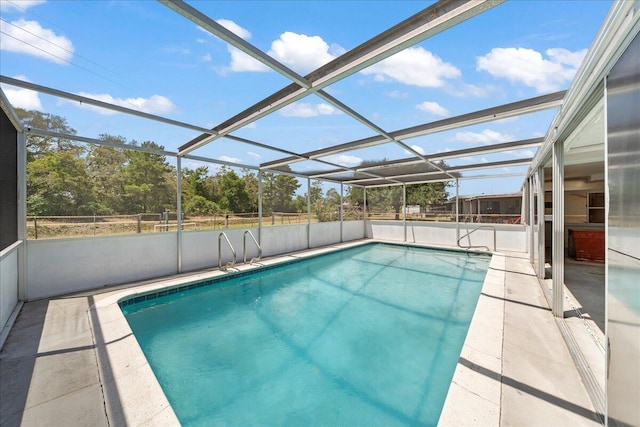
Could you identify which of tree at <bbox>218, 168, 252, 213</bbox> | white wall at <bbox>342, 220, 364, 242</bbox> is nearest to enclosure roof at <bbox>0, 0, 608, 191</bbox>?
tree at <bbox>218, 168, 252, 213</bbox>

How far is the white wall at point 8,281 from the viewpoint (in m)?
2.93

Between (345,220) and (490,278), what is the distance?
6369mm

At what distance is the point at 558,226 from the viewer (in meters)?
3.14

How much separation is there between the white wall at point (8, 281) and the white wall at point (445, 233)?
10556 millimetres

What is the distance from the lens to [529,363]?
2361 millimetres

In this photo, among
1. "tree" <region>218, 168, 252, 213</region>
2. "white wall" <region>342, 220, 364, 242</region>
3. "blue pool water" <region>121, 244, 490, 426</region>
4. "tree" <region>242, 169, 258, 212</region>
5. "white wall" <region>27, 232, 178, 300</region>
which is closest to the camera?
"blue pool water" <region>121, 244, 490, 426</region>

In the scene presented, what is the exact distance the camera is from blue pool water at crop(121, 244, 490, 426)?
230 cm

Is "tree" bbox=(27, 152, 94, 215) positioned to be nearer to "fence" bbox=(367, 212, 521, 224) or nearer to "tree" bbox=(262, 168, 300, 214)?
"tree" bbox=(262, 168, 300, 214)

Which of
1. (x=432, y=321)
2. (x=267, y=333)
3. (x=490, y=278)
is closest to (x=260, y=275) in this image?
(x=267, y=333)

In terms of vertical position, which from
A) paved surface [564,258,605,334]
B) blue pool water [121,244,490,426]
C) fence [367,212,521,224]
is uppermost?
fence [367,212,521,224]

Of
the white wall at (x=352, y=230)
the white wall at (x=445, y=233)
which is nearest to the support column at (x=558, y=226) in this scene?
the white wall at (x=445, y=233)

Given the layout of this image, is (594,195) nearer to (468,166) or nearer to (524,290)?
(468,166)

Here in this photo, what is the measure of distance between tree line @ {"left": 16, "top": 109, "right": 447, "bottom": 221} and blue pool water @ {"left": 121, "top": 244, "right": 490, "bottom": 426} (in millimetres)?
2049

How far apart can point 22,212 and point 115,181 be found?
4.67 ft
